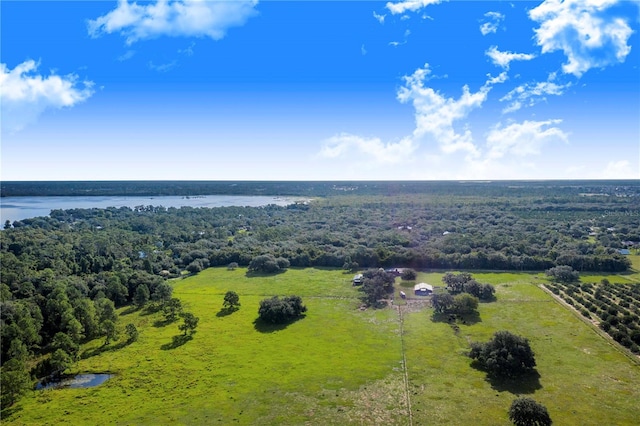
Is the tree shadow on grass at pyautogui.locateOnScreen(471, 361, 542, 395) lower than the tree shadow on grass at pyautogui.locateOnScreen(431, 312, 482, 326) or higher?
lower

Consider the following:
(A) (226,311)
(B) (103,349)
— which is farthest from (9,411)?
(A) (226,311)

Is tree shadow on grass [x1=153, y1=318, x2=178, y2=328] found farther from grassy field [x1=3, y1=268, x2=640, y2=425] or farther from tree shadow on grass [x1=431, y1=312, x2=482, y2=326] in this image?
tree shadow on grass [x1=431, y1=312, x2=482, y2=326]

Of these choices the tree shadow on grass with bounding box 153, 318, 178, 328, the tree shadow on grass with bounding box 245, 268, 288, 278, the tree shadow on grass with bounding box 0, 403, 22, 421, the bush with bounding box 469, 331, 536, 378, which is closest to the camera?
the tree shadow on grass with bounding box 0, 403, 22, 421

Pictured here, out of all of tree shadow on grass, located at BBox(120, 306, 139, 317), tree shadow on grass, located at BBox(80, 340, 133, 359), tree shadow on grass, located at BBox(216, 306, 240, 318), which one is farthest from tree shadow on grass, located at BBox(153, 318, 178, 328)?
tree shadow on grass, located at BBox(120, 306, 139, 317)

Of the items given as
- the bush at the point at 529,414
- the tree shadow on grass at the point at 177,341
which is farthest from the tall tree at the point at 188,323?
the bush at the point at 529,414

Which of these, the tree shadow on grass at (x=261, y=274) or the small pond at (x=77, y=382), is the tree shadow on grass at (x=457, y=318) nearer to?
the tree shadow on grass at (x=261, y=274)

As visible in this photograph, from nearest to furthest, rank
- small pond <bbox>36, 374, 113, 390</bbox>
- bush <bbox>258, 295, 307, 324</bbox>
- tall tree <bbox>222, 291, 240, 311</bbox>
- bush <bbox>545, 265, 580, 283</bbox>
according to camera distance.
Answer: small pond <bbox>36, 374, 113, 390</bbox> → bush <bbox>258, 295, 307, 324</bbox> → tall tree <bbox>222, 291, 240, 311</bbox> → bush <bbox>545, 265, 580, 283</bbox>

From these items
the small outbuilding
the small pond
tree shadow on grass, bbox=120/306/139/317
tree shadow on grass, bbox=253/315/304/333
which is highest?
the small outbuilding

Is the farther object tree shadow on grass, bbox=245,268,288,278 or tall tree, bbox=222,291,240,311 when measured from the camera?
tree shadow on grass, bbox=245,268,288,278
